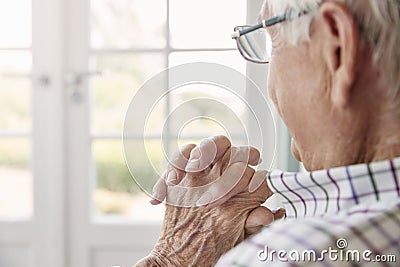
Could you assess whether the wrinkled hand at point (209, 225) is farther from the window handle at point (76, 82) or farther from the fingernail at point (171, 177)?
the window handle at point (76, 82)

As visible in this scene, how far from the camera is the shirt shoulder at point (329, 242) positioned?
557 millimetres

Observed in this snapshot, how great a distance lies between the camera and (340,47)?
0.66 meters

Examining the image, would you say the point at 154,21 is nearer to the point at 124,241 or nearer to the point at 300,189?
the point at 124,241

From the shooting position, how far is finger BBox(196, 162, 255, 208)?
85cm

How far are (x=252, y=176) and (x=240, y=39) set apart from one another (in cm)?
20

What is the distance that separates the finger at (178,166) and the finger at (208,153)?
0.02 m

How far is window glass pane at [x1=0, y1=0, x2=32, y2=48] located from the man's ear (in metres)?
1.89

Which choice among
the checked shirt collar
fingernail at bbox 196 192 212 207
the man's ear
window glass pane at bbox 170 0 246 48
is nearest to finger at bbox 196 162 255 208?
fingernail at bbox 196 192 212 207

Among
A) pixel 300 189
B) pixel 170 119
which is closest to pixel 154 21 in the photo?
pixel 170 119

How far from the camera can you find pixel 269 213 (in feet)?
2.84

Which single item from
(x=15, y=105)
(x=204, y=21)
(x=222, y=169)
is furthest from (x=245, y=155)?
(x=15, y=105)

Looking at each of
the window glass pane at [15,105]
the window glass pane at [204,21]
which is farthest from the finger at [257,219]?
Result: the window glass pane at [15,105]

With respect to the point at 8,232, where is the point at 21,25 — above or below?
above

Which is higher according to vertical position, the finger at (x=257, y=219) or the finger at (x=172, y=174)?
the finger at (x=172, y=174)
